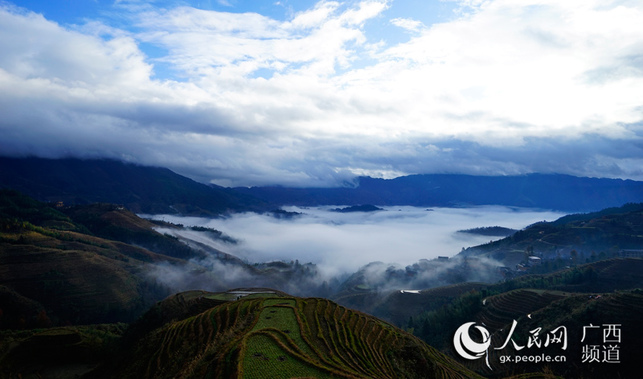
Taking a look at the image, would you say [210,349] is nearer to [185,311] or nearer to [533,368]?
[185,311]

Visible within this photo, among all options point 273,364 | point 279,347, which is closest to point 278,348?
point 279,347

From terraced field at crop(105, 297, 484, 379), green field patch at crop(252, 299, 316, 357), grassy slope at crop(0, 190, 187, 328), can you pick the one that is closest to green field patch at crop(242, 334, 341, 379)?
terraced field at crop(105, 297, 484, 379)

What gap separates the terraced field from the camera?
2705 centimetres

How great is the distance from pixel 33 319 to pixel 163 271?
215ft

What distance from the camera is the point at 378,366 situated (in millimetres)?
33500

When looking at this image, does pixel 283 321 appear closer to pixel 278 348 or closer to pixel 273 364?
pixel 278 348

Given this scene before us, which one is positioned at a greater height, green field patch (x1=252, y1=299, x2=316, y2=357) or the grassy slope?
green field patch (x1=252, y1=299, x2=316, y2=357)

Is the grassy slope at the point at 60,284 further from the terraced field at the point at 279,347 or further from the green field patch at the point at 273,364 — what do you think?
the green field patch at the point at 273,364

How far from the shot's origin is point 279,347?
30656 mm

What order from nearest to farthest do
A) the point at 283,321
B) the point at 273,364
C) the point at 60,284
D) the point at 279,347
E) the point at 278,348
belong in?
the point at 273,364, the point at 278,348, the point at 279,347, the point at 283,321, the point at 60,284

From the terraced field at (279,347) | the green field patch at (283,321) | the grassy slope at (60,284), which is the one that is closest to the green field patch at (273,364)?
the terraced field at (279,347)

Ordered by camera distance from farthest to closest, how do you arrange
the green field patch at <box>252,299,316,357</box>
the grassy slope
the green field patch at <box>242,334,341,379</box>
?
the grassy slope
the green field patch at <box>252,299,316,357</box>
the green field patch at <box>242,334,341,379</box>

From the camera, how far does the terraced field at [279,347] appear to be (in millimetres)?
27047

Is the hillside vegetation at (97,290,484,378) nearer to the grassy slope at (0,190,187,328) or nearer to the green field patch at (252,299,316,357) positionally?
the green field patch at (252,299,316,357)
